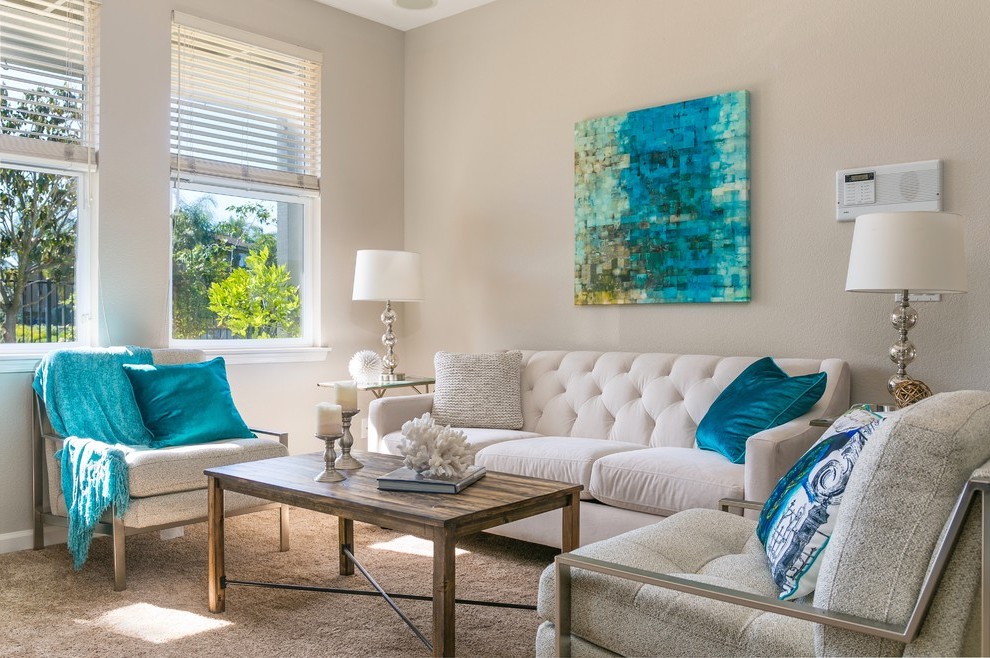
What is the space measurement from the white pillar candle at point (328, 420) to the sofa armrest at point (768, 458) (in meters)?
1.38

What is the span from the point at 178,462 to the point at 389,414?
1.06 meters

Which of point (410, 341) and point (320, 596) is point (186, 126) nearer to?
point (410, 341)

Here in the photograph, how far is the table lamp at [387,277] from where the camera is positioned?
449cm

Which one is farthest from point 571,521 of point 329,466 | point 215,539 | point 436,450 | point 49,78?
point 49,78

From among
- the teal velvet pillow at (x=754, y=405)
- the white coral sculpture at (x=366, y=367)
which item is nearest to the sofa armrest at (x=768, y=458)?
the teal velvet pillow at (x=754, y=405)

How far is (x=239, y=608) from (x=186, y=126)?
2556 millimetres

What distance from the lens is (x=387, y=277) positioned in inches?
177

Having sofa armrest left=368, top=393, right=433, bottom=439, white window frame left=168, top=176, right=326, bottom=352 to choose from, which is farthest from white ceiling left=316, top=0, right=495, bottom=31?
sofa armrest left=368, top=393, right=433, bottom=439

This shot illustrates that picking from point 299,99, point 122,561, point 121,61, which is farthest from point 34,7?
point 122,561

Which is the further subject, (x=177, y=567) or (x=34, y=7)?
(x=34, y=7)

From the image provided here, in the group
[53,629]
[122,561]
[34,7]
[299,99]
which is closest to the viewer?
[53,629]

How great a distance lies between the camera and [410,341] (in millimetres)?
5250

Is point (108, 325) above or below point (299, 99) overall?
below

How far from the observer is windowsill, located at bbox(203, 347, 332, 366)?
14.2 feet
